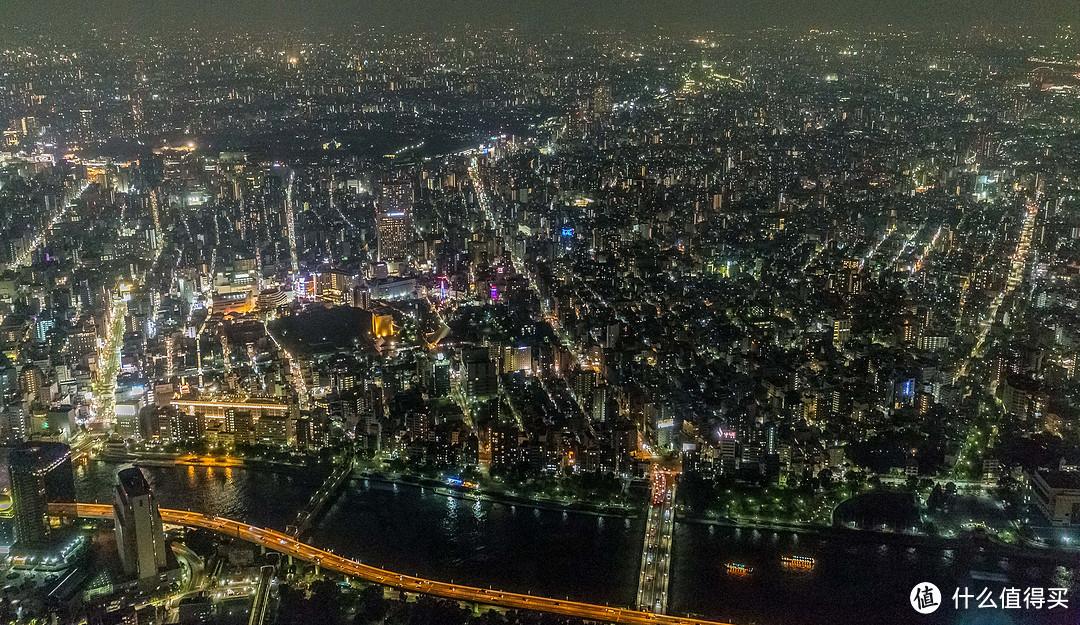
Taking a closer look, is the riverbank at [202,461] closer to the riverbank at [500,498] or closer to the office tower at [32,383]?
the riverbank at [500,498]

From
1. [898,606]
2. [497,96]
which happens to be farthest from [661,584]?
[497,96]

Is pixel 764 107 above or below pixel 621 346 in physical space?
above

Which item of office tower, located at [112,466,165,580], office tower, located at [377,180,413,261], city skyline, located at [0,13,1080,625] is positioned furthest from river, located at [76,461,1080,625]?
office tower, located at [377,180,413,261]

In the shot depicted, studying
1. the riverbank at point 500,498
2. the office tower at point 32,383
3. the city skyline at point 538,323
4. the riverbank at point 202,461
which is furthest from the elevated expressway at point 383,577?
the office tower at point 32,383

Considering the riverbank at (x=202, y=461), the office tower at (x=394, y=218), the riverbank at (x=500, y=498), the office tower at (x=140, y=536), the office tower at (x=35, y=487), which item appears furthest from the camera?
the office tower at (x=394, y=218)

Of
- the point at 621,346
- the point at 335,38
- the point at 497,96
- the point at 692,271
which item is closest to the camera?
the point at 621,346

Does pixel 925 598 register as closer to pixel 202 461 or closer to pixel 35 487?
pixel 202 461

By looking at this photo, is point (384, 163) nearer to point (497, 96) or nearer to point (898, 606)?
point (497, 96)
